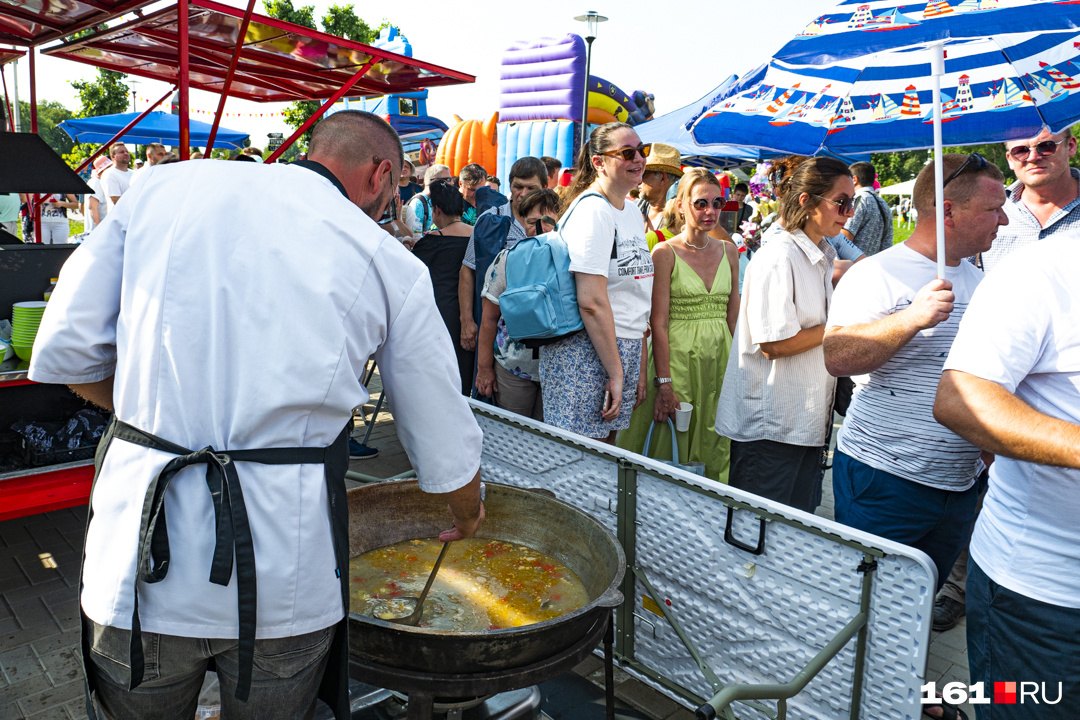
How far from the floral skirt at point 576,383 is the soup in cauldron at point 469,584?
99 centimetres

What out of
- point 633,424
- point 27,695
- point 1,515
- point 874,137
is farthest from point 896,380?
point 1,515

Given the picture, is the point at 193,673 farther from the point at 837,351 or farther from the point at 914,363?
the point at 914,363

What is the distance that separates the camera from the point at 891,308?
248 cm

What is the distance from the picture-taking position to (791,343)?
3061mm

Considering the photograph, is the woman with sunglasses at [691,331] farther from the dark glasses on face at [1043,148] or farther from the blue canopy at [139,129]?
the blue canopy at [139,129]

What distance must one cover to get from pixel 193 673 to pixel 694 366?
10.2 feet

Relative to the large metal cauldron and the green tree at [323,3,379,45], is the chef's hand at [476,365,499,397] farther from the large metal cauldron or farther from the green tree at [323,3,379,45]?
the green tree at [323,3,379,45]

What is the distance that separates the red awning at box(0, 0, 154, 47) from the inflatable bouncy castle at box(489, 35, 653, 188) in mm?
10736

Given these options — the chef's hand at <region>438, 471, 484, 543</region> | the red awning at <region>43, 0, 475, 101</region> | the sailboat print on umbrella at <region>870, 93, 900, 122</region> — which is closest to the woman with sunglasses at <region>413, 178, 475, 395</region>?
the red awning at <region>43, 0, 475, 101</region>

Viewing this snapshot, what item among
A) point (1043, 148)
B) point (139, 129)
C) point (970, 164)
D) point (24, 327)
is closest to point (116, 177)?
point (139, 129)

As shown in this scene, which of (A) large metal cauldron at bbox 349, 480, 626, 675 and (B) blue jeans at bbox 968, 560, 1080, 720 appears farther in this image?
(A) large metal cauldron at bbox 349, 480, 626, 675

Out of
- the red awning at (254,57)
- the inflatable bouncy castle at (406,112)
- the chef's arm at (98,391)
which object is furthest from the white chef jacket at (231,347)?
the inflatable bouncy castle at (406,112)

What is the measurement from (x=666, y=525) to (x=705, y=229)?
2102 mm

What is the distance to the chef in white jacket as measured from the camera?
1.45 meters
